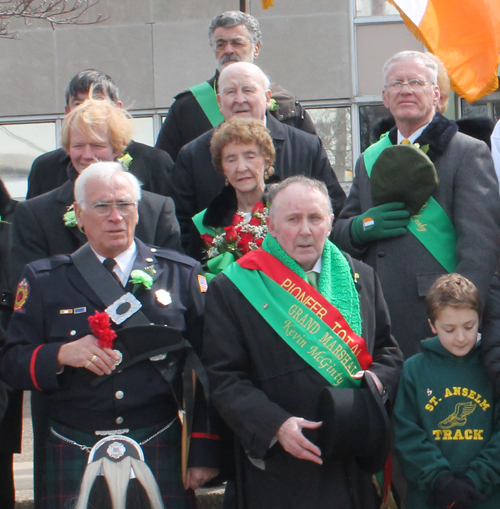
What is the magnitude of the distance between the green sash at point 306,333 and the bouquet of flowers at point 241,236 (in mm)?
548

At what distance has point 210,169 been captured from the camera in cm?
464

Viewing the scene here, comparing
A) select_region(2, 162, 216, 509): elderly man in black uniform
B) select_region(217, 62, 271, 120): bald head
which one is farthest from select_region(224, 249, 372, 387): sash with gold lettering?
select_region(217, 62, 271, 120): bald head

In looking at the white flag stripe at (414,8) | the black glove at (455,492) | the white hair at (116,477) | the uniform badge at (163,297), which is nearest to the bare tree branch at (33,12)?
the white flag stripe at (414,8)

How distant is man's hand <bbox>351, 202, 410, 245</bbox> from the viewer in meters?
4.10

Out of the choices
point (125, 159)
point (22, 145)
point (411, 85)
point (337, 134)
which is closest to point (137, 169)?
point (125, 159)

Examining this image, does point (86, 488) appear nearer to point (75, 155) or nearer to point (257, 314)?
point (257, 314)

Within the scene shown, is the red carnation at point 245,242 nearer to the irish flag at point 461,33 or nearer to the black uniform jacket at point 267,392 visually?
the black uniform jacket at point 267,392

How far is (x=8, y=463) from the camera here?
419cm

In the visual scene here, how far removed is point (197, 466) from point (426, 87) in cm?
219

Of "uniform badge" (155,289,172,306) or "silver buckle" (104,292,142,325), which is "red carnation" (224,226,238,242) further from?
"silver buckle" (104,292,142,325)

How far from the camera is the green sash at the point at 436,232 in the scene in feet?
13.5

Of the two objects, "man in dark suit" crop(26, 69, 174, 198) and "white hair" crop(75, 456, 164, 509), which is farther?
"man in dark suit" crop(26, 69, 174, 198)

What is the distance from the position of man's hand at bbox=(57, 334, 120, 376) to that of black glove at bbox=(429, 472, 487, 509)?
142 centimetres

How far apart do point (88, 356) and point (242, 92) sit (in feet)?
6.44
